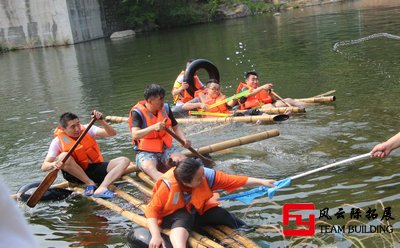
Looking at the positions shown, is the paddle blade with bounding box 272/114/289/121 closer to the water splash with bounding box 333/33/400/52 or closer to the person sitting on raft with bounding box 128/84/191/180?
the person sitting on raft with bounding box 128/84/191/180

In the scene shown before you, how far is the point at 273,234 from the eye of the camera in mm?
5051

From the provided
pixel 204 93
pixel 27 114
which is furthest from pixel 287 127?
pixel 27 114

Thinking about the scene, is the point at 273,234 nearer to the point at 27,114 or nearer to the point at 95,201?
the point at 95,201

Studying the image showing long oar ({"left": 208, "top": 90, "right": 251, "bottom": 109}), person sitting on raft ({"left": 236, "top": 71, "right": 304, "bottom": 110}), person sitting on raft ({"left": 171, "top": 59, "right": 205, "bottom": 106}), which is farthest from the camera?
person sitting on raft ({"left": 171, "top": 59, "right": 205, "bottom": 106})

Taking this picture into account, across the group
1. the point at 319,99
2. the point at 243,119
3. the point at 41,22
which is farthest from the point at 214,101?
the point at 41,22

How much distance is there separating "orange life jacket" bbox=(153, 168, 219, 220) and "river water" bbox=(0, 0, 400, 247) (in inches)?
24.8

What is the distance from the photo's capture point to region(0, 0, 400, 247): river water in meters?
5.89

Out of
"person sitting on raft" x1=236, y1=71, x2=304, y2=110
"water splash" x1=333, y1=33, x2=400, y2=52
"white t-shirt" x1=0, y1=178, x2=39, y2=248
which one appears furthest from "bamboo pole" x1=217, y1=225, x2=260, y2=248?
"water splash" x1=333, y1=33, x2=400, y2=52

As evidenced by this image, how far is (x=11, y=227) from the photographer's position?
1.24m

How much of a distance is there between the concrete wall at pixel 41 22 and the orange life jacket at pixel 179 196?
30119 mm

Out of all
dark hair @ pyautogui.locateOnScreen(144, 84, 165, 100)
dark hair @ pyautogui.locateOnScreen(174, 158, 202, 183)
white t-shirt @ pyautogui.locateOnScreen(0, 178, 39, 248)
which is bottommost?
dark hair @ pyautogui.locateOnScreen(174, 158, 202, 183)

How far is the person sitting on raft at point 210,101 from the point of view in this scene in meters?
10.4

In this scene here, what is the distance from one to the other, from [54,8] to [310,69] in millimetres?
22901

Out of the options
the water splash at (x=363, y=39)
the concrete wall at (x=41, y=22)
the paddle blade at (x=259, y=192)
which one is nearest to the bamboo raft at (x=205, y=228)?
the paddle blade at (x=259, y=192)
